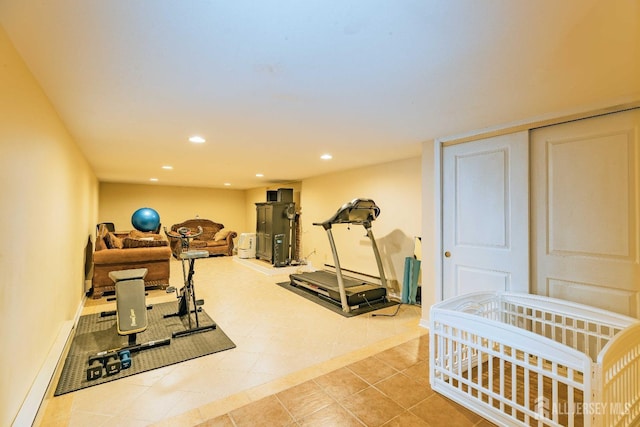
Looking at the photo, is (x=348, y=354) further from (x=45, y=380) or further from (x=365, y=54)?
(x=365, y=54)

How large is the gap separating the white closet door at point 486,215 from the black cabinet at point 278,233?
4.01m

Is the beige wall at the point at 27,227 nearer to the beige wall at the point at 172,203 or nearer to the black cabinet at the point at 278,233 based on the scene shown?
the black cabinet at the point at 278,233

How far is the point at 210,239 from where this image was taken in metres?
8.73

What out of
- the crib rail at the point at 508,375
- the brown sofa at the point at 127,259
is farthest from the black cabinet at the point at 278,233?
the crib rail at the point at 508,375

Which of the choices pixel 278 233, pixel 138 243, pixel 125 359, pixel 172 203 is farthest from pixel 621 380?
pixel 172 203

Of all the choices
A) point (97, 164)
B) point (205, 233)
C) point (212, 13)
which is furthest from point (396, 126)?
point (205, 233)

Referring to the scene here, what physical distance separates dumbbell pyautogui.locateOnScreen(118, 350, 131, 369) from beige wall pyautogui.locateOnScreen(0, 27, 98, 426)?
484 mm

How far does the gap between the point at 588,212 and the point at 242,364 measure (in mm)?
3028

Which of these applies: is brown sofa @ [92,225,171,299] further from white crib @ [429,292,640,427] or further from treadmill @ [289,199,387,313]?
white crib @ [429,292,640,427]

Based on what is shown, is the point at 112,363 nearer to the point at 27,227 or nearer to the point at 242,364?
the point at 242,364

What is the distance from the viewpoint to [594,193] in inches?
85.9

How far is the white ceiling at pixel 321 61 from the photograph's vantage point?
115cm

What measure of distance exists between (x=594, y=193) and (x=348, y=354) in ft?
7.78

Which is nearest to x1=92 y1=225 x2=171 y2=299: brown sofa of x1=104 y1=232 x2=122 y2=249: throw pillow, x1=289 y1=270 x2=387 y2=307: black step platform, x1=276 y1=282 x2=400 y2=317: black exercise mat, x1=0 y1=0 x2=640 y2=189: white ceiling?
x1=104 y1=232 x2=122 y2=249: throw pillow
